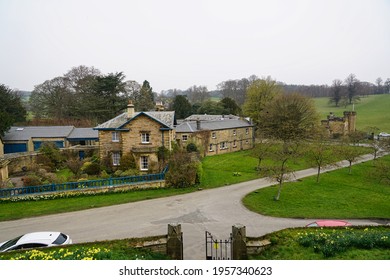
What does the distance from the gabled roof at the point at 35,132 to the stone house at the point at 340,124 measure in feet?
125

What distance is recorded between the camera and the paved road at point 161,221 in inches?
418

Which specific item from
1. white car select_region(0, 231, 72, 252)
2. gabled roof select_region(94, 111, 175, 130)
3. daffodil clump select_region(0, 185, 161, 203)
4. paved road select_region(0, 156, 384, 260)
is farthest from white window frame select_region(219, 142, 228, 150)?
white car select_region(0, 231, 72, 252)

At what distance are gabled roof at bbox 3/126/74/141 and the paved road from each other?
2065 centimetres

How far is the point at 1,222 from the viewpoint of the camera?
40.7 ft

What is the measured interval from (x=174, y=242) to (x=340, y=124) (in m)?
41.1

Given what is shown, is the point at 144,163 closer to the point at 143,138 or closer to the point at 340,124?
the point at 143,138

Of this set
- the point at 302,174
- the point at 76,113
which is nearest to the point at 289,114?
the point at 302,174

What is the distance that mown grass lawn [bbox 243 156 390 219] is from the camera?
12930 millimetres

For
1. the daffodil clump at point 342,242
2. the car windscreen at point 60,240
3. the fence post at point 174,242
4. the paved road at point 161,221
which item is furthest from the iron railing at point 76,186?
the daffodil clump at point 342,242

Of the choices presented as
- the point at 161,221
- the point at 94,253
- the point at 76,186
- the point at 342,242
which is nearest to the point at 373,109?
the point at 342,242

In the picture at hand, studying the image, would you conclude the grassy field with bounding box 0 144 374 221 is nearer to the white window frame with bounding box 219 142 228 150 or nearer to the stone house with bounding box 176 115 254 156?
the stone house with bounding box 176 115 254 156

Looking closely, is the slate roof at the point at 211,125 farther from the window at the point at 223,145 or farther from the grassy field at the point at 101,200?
the grassy field at the point at 101,200
